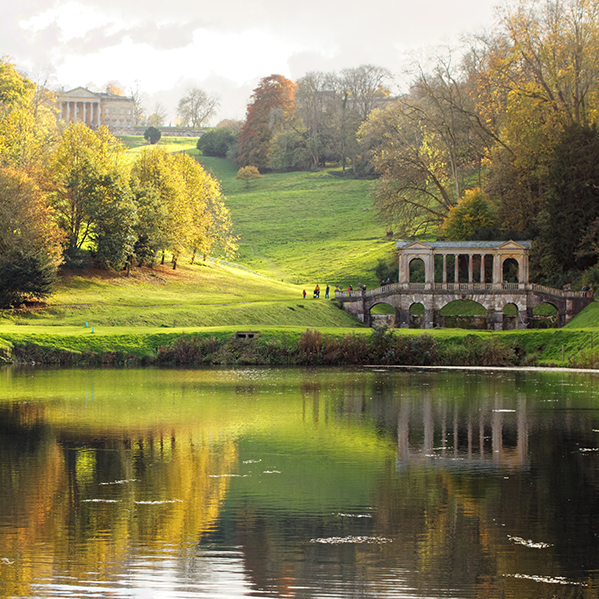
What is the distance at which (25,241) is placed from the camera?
6203 cm

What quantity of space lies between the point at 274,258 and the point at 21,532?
9905cm

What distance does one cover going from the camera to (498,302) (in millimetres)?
73188

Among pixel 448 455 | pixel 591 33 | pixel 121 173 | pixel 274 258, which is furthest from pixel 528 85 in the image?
pixel 448 455

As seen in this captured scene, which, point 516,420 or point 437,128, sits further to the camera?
point 437,128

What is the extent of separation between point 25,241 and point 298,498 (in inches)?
1988

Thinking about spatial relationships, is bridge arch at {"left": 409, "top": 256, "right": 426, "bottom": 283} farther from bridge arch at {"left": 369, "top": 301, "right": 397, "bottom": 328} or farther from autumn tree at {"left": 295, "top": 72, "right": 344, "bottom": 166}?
autumn tree at {"left": 295, "top": 72, "right": 344, "bottom": 166}

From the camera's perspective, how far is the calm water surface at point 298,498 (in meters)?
12.1

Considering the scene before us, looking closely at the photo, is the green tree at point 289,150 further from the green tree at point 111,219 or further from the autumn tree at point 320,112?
the green tree at point 111,219

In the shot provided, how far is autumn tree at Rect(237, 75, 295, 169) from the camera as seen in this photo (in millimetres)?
162625

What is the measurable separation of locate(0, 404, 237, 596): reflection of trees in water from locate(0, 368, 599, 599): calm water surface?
5cm

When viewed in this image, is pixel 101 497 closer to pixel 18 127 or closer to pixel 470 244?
pixel 470 244

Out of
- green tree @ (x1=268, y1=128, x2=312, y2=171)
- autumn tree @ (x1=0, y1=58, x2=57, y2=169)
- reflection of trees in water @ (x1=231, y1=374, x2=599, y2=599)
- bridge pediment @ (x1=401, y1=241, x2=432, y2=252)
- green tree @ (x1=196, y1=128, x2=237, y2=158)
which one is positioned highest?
green tree @ (x1=196, y1=128, x2=237, y2=158)

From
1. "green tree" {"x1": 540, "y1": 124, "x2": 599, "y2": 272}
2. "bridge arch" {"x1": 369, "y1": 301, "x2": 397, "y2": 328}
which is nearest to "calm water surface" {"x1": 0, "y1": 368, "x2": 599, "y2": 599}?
"bridge arch" {"x1": 369, "y1": 301, "x2": 397, "y2": 328}

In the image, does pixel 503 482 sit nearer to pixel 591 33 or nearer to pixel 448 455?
pixel 448 455
